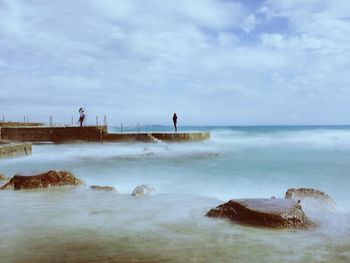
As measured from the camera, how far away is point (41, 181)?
989cm

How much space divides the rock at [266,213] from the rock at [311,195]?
5.42ft

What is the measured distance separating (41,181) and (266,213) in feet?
19.8

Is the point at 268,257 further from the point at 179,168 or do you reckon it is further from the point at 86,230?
the point at 179,168

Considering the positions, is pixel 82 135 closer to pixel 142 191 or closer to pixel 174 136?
pixel 174 136

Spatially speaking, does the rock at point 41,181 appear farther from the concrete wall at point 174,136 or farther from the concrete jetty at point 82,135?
the concrete wall at point 174,136

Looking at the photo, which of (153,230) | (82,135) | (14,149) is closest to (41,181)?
(153,230)

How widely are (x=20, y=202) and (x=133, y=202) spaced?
2264mm

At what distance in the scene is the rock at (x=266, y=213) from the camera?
19.9 ft

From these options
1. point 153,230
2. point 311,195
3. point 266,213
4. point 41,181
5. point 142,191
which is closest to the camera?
point 153,230

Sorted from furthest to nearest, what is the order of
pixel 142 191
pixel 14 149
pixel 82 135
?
pixel 82 135
pixel 14 149
pixel 142 191

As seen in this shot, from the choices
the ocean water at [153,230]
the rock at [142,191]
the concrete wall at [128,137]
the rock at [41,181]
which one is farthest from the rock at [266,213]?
the concrete wall at [128,137]

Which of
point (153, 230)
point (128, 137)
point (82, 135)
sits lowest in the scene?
point (153, 230)

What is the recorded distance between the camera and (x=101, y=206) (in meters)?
7.75

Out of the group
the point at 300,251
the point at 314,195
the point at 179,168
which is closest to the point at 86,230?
the point at 300,251
